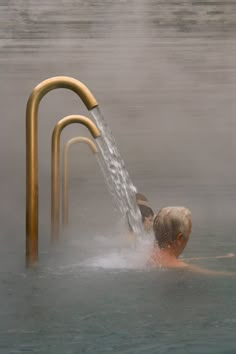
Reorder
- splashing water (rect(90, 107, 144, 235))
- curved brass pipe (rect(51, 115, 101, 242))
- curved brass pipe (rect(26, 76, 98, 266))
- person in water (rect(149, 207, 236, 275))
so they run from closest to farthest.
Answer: curved brass pipe (rect(26, 76, 98, 266))
person in water (rect(149, 207, 236, 275))
splashing water (rect(90, 107, 144, 235))
curved brass pipe (rect(51, 115, 101, 242))

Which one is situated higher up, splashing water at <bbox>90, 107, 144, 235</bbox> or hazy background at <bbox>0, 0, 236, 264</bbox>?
splashing water at <bbox>90, 107, 144, 235</bbox>

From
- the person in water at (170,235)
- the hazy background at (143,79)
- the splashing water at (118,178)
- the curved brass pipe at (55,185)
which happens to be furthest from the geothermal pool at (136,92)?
the person in water at (170,235)

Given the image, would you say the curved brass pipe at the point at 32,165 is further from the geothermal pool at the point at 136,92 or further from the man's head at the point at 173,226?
the geothermal pool at the point at 136,92

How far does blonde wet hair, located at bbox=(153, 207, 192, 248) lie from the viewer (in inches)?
115

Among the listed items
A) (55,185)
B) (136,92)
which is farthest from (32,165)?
(136,92)

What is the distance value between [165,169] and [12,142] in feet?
7.38

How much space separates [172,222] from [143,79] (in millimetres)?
9435

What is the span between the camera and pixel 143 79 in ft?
40.1

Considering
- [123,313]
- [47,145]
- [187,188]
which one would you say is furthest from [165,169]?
[123,313]

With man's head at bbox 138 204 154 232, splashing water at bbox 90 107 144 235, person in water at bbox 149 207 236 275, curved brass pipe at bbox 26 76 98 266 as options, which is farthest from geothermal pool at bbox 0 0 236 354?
curved brass pipe at bbox 26 76 98 266

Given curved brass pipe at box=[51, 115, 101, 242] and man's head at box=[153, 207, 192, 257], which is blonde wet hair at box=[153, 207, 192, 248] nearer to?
man's head at box=[153, 207, 192, 257]

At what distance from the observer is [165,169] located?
1189 cm

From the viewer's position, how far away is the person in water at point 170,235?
9.64 feet

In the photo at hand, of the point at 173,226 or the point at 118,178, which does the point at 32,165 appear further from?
the point at 118,178
